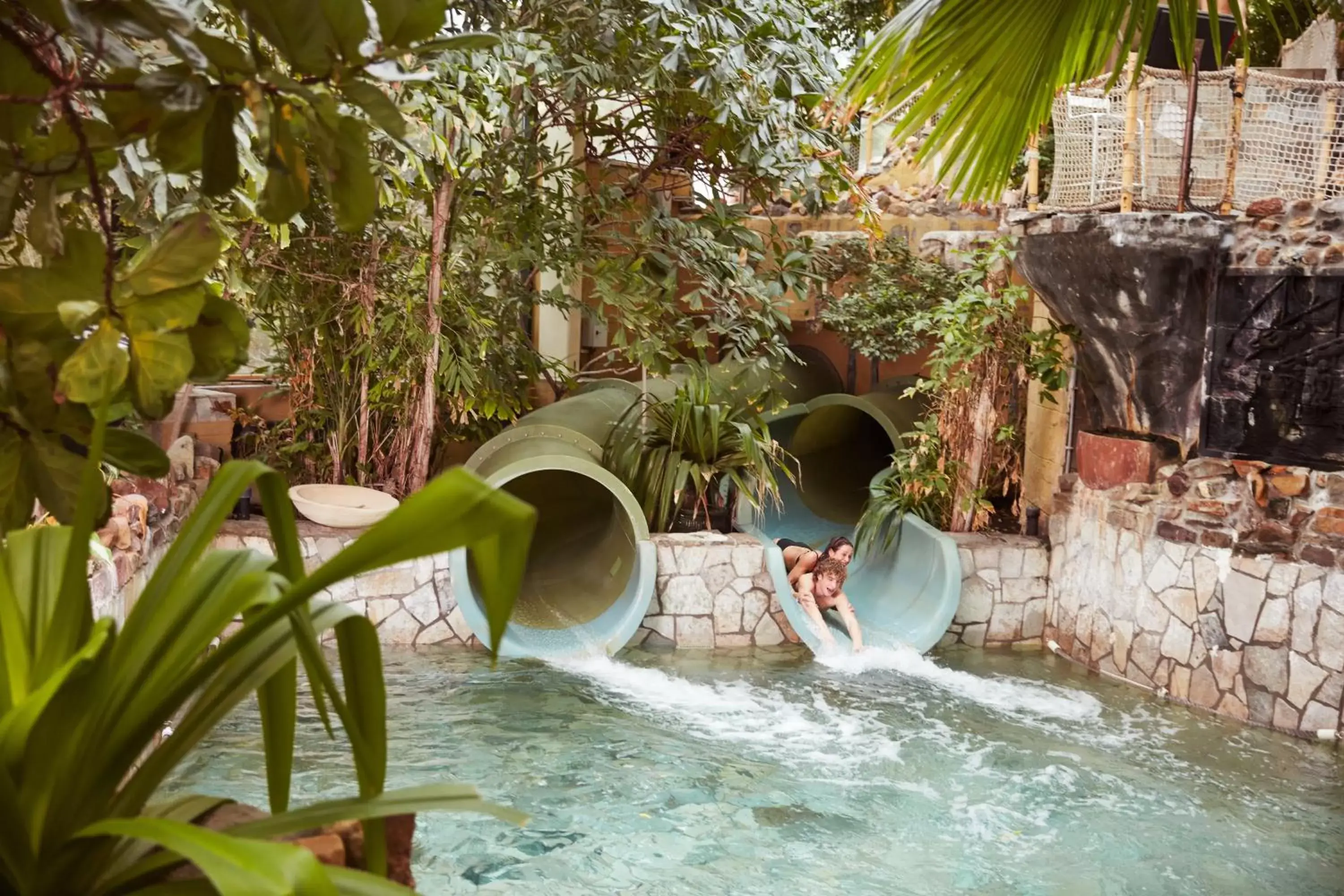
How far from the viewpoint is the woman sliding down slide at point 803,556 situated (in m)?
6.85

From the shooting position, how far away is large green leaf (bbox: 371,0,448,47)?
38.2 inches

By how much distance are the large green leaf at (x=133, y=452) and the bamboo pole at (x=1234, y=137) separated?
512 centimetres

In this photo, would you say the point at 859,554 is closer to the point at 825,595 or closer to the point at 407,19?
the point at 825,595

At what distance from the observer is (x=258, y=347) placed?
899 centimetres

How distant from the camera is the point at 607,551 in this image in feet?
24.8

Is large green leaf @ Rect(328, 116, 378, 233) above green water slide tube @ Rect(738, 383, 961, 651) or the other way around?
above

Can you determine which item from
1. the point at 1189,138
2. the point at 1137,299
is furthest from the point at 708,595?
the point at 1189,138

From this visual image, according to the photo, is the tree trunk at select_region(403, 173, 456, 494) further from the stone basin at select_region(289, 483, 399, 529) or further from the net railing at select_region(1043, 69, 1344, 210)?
the net railing at select_region(1043, 69, 1344, 210)

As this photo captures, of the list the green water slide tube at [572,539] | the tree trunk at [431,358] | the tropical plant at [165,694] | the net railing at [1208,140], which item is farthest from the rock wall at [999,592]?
the tropical plant at [165,694]

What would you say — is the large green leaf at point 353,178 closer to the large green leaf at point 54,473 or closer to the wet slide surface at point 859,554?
the large green leaf at point 54,473

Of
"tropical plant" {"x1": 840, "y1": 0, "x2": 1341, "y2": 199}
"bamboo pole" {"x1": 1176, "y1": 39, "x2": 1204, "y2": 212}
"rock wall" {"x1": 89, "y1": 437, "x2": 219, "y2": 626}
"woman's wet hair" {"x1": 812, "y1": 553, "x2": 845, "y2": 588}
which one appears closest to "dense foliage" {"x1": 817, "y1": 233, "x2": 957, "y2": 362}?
"woman's wet hair" {"x1": 812, "y1": 553, "x2": 845, "y2": 588}

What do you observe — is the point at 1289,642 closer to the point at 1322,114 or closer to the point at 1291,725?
the point at 1291,725

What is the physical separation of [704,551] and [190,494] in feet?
8.89

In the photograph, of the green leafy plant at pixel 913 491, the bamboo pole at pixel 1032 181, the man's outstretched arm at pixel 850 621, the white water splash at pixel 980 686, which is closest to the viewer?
the white water splash at pixel 980 686
